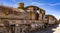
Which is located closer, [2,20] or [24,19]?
[2,20]

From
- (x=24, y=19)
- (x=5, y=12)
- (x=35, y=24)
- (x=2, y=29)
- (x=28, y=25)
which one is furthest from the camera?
(x=35, y=24)

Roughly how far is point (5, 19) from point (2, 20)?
285 mm

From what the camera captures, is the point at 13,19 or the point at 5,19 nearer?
the point at 5,19

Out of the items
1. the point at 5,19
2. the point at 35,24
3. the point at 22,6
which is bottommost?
the point at 35,24

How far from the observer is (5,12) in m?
6.74

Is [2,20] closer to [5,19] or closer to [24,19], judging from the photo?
[5,19]

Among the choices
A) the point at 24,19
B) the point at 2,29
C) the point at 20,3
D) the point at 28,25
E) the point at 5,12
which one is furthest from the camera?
the point at 20,3

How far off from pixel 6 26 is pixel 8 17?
0.56m

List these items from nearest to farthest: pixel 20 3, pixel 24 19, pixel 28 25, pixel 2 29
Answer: pixel 2 29, pixel 24 19, pixel 28 25, pixel 20 3

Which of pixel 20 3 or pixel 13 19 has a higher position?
pixel 20 3

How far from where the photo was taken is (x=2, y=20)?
6.32 metres

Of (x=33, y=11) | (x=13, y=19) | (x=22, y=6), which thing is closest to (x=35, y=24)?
(x=33, y=11)

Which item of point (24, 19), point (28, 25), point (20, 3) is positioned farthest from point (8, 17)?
point (20, 3)

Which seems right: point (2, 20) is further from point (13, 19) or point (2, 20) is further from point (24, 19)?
point (24, 19)
